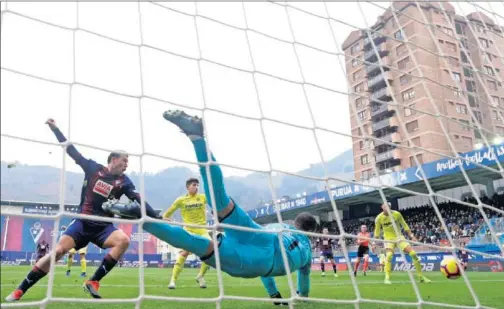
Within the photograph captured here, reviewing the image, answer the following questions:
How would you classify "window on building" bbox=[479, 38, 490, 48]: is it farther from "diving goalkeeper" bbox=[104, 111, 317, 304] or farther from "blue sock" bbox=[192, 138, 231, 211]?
"blue sock" bbox=[192, 138, 231, 211]

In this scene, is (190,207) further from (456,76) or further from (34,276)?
(456,76)

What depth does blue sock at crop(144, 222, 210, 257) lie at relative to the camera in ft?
8.26

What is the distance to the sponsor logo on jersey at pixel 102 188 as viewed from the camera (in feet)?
12.1

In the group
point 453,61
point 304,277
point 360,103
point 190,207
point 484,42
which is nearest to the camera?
point 304,277

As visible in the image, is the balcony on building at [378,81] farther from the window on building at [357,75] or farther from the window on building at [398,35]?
the window on building at [398,35]

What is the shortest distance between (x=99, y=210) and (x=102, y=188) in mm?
178

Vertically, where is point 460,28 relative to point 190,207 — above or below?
above

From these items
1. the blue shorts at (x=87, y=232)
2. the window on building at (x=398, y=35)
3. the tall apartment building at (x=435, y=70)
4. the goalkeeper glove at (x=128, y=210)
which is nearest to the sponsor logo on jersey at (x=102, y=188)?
the blue shorts at (x=87, y=232)

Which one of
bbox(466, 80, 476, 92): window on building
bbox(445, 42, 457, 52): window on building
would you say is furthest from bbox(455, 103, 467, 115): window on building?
A: bbox(445, 42, 457, 52): window on building

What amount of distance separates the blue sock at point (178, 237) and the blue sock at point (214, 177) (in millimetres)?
241

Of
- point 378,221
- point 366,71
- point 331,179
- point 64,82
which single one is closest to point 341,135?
point 331,179

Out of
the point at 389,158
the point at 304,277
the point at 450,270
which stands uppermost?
the point at 389,158

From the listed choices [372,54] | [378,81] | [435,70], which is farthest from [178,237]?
[435,70]

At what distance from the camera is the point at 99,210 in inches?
146
